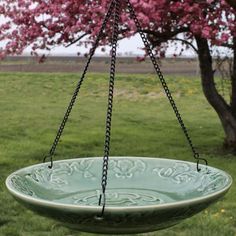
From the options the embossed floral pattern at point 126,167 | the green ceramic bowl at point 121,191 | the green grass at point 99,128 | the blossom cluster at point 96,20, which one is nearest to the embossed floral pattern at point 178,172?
the green ceramic bowl at point 121,191

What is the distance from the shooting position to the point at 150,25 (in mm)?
7578

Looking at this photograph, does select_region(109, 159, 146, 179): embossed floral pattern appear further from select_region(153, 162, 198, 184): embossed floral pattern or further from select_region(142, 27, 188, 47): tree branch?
select_region(142, 27, 188, 47): tree branch

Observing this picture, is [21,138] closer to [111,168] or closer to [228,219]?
[228,219]

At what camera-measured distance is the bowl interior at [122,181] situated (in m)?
3.06

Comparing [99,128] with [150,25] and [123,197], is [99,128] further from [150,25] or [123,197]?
[123,197]

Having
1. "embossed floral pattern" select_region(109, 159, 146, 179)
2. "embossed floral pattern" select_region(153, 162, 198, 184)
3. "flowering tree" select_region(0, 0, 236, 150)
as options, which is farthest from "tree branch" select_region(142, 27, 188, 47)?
"embossed floral pattern" select_region(153, 162, 198, 184)

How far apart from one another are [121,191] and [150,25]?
4.59m

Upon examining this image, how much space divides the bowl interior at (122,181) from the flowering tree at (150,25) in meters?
3.62

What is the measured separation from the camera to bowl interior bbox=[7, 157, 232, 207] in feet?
10.1

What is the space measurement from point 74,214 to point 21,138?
7443mm

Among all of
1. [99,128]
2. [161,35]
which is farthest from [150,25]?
[99,128]

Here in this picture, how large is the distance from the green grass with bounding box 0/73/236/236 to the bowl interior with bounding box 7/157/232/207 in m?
1.57

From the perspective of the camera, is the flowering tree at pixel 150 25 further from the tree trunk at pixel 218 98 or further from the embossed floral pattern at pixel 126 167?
the embossed floral pattern at pixel 126 167

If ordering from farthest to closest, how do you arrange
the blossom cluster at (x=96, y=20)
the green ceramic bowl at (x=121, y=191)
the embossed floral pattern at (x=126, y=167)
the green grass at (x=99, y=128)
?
the blossom cluster at (x=96, y=20), the green grass at (x=99, y=128), the embossed floral pattern at (x=126, y=167), the green ceramic bowl at (x=121, y=191)
